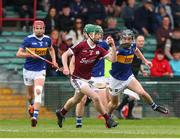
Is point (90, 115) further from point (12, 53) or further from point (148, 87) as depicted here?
point (12, 53)

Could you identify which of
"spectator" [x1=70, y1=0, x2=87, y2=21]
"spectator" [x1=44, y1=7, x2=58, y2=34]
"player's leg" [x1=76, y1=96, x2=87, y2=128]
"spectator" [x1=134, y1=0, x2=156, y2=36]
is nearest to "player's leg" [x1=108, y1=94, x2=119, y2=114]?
"player's leg" [x1=76, y1=96, x2=87, y2=128]

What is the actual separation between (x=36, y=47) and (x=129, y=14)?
26.4 feet

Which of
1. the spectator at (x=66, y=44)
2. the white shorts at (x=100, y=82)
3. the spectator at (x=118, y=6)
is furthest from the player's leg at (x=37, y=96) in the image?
the spectator at (x=118, y=6)

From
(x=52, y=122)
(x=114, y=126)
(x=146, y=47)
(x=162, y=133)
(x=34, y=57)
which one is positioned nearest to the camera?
(x=162, y=133)

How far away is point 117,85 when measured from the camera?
1956 cm

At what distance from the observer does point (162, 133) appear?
1666 cm

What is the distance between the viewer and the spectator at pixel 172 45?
25703mm

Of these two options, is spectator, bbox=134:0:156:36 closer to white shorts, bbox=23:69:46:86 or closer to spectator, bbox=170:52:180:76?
spectator, bbox=170:52:180:76

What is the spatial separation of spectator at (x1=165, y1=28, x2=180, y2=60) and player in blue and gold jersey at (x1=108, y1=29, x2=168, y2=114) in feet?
20.1

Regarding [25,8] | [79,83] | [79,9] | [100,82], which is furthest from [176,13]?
[79,83]

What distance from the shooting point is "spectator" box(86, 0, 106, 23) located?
26.4 meters

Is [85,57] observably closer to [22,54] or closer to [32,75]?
[22,54]

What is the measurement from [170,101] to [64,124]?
3946 mm

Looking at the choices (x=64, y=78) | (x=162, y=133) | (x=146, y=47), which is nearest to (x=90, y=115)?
(x=64, y=78)
